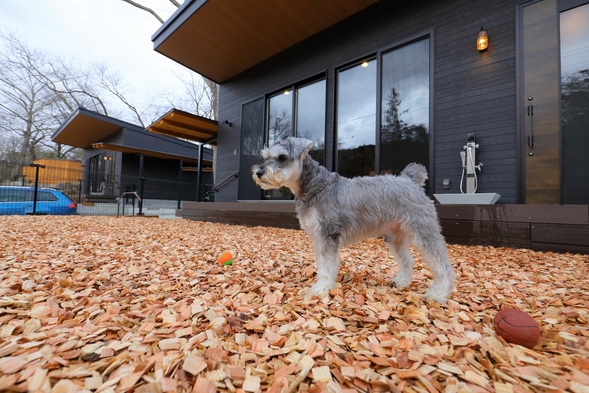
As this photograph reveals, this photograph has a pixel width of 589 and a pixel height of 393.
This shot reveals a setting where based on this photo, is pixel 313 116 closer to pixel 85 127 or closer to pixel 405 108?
pixel 405 108

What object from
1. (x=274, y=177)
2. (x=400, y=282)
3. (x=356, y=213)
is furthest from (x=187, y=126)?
(x=400, y=282)

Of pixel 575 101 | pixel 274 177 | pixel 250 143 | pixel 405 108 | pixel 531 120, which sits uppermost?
pixel 405 108

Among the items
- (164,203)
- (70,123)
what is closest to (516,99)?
(164,203)

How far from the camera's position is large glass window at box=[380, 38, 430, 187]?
21.8ft

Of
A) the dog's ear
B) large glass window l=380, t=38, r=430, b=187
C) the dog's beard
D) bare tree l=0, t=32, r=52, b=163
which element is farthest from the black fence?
bare tree l=0, t=32, r=52, b=163

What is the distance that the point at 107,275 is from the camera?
3.02 m

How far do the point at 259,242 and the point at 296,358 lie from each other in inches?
160

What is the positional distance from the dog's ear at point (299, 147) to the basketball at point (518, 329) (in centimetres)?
217

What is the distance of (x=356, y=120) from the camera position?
7840 mm

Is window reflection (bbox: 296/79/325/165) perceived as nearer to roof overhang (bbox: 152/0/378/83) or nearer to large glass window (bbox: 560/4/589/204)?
roof overhang (bbox: 152/0/378/83)

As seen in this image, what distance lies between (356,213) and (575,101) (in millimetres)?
5444

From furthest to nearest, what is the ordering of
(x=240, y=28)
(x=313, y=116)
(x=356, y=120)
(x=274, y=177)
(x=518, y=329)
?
(x=313, y=116)
(x=240, y=28)
(x=356, y=120)
(x=274, y=177)
(x=518, y=329)

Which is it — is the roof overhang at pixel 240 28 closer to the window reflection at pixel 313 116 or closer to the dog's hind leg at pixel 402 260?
the window reflection at pixel 313 116

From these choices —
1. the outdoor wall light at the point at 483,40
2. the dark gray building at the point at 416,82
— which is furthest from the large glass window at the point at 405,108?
the outdoor wall light at the point at 483,40
